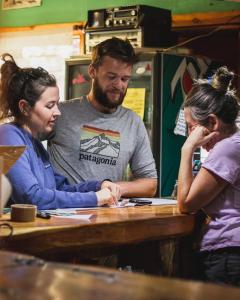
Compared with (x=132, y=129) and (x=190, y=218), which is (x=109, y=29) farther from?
(x=190, y=218)

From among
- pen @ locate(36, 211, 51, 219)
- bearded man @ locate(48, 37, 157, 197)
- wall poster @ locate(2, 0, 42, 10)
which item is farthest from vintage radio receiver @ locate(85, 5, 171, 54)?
pen @ locate(36, 211, 51, 219)

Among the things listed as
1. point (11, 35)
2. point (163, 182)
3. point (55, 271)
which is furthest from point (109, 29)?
point (55, 271)

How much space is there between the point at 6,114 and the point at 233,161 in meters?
1.20

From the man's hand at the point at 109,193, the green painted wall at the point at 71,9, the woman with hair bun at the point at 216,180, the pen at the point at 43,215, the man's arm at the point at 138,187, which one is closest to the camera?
the pen at the point at 43,215

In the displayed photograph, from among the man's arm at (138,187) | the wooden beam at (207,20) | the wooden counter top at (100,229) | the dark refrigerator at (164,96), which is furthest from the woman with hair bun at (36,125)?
the wooden beam at (207,20)

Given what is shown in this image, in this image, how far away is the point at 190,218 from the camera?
10.4 ft

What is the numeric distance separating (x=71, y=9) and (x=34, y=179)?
164 inches

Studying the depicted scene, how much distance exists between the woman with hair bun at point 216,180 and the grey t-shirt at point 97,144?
0.71 m

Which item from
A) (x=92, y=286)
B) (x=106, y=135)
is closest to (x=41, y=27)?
(x=106, y=135)

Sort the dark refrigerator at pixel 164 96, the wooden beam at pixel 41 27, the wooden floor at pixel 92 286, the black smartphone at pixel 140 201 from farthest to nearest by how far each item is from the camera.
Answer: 1. the wooden beam at pixel 41 27
2. the dark refrigerator at pixel 164 96
3. the black smartphone at pixel 140 201
4. the wooden floor at pixel 92 286

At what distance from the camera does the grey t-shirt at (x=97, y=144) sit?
3.77 m

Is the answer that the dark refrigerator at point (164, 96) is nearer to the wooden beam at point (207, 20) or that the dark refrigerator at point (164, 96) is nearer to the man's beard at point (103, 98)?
the wooden beam at point (207, 20)

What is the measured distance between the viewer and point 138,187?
3799 mm

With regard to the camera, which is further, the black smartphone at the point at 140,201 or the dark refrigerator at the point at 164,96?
the dark refrigerator at the point at 164,96
